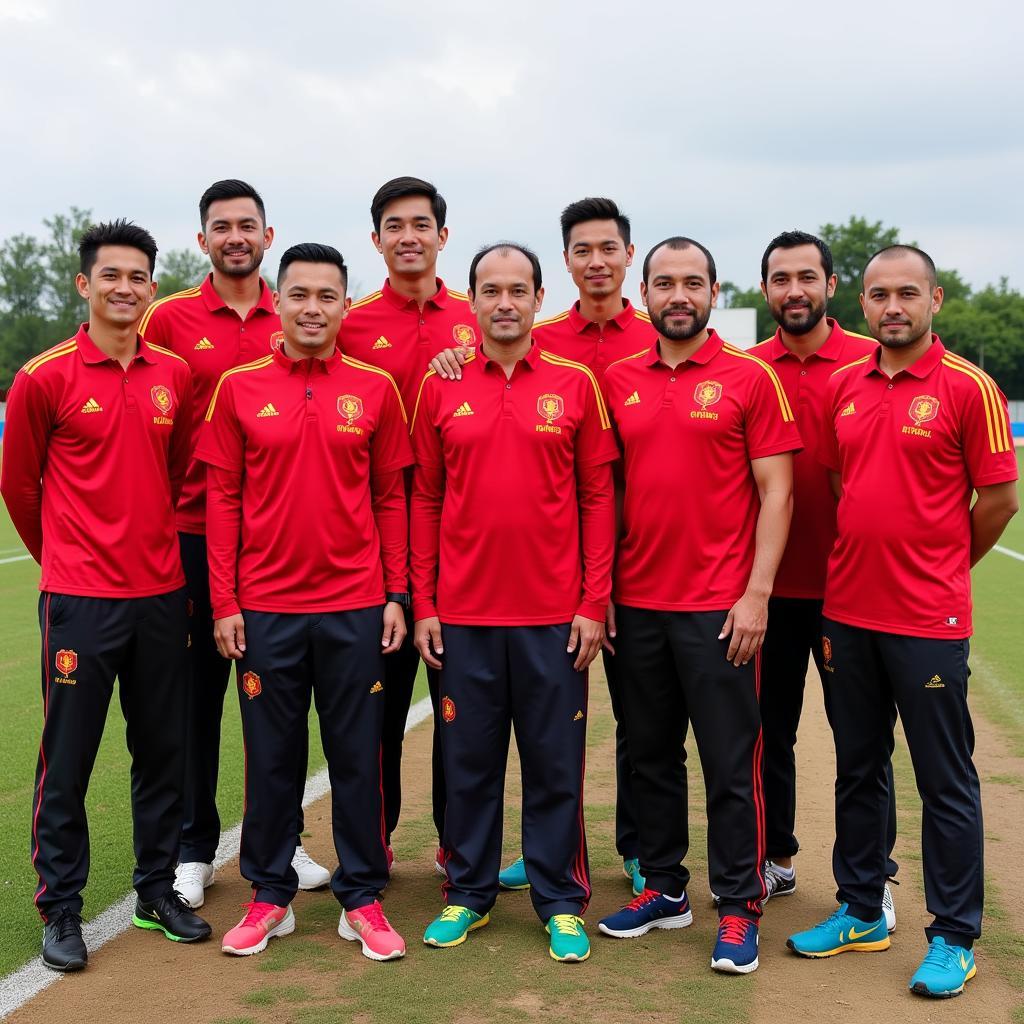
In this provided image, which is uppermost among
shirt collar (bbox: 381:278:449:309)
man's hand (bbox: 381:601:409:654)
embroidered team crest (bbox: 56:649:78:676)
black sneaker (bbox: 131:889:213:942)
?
shirt collar (bbox: 381:278:449:309)

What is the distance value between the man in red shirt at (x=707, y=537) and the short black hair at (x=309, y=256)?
129 cm

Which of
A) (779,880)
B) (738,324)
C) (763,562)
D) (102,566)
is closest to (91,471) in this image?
(102,566)

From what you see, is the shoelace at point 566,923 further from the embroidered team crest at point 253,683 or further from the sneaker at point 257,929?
the embroidered team crest at point 253,683

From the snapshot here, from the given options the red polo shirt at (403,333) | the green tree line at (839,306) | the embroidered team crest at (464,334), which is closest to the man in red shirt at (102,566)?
the red polo shirt at (403,333)

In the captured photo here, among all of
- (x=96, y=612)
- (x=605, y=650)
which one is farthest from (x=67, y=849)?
(x=605, y=650)

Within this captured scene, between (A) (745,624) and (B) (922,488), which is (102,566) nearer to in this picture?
(A) (745,624)

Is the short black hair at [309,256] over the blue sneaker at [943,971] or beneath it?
over

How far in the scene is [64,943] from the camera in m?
4.45

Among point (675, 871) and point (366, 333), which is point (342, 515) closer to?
point (366, 333)

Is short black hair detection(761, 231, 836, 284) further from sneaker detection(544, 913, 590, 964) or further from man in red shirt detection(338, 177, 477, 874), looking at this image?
sneaker detection(544, 913, 590, 964)

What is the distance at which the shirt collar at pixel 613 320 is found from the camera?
5477 mm

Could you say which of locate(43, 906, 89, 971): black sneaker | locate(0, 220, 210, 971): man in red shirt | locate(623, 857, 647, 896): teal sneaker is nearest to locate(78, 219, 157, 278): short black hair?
locate(0, 220, 210, 971): man in red shirt

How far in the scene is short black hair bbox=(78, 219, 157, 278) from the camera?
4828 millimetres

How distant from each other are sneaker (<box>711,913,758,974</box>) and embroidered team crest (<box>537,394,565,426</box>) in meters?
2.10
